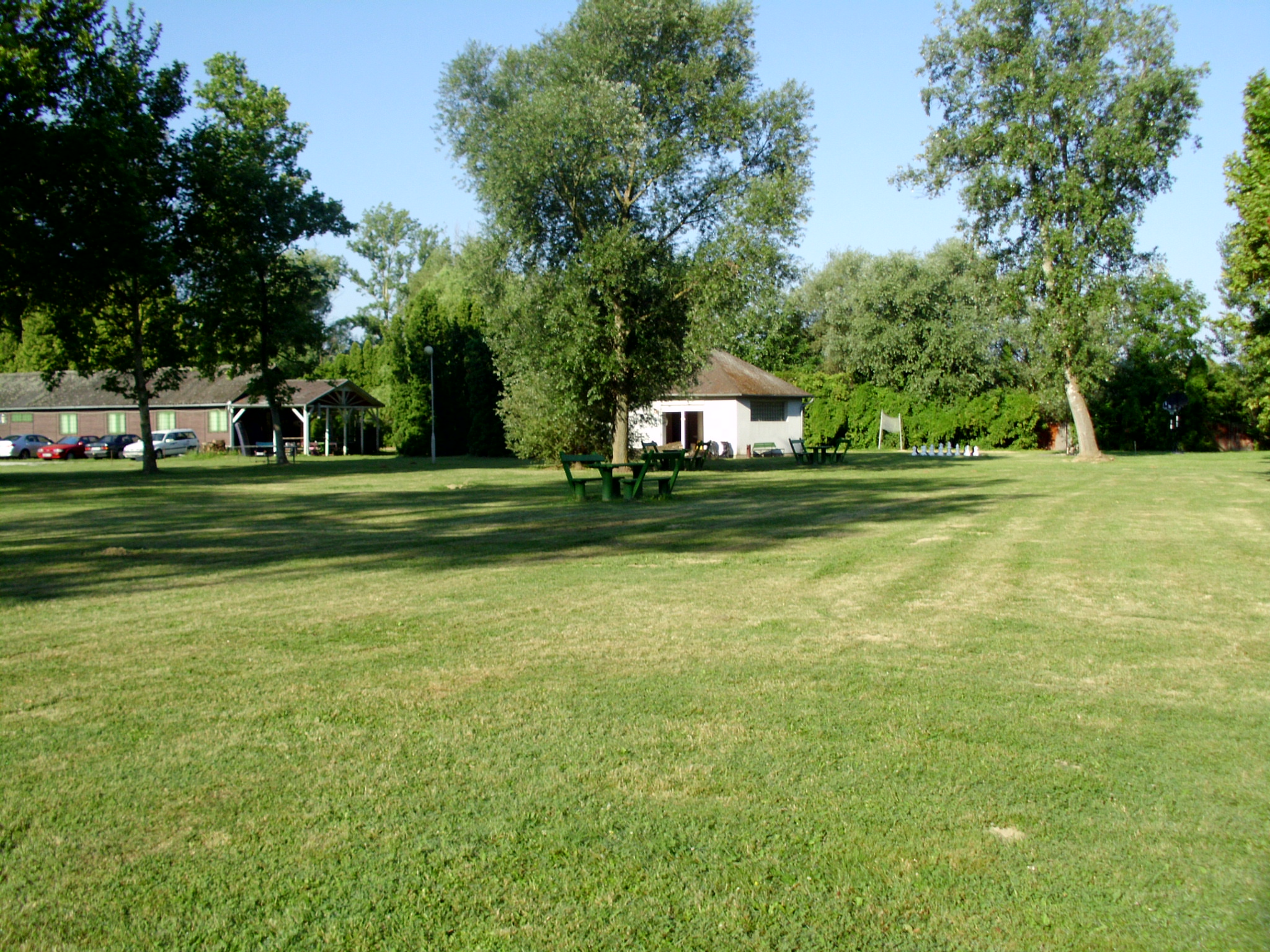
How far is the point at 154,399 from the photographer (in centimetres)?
5984

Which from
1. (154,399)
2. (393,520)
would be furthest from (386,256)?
(393,520)

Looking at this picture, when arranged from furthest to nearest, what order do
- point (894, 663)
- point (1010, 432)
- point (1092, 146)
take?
point (1010, 432) < point (1092, 146) < point (894, 663)

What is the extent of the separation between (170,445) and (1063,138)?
1807 inches

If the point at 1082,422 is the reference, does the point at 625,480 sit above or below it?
below

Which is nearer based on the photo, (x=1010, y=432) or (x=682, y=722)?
(x=682, y=722)

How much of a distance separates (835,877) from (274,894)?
6.15 ft

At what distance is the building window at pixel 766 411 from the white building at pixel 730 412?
0.03m

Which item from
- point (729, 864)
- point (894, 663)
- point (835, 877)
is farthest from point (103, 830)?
point (894, 663)

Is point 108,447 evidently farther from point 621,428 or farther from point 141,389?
point 621,428

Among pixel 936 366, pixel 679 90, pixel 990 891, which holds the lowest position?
pixel 990 891

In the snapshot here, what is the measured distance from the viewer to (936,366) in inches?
2221

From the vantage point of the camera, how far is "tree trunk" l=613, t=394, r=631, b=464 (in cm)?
2930

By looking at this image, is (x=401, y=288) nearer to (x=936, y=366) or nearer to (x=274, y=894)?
(x=936, y=366)

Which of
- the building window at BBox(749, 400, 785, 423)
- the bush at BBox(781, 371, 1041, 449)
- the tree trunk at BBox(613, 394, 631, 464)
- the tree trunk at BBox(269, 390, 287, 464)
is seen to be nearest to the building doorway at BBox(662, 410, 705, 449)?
the building window at BBox(749, 400, 785, 423)
